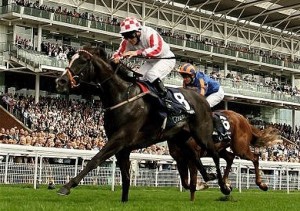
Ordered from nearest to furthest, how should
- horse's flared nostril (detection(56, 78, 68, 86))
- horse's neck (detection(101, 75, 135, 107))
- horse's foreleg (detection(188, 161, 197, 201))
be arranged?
horse's flared nostril (detection(56, 78, 68, 86)) → horse's neck (detection(101, 75, 135, 107)) → horse's foreleg (detection(188, 161, 197, 201))

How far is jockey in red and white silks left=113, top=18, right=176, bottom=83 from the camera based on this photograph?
6.82 m

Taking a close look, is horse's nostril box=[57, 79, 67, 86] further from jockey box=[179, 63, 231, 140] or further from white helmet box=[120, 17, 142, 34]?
jockey box=[179, 63, 231, 140]

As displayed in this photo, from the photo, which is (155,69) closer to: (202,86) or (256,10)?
(202,86)

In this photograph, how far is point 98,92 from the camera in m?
6.62

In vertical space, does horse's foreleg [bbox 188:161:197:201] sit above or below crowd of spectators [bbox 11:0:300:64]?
below

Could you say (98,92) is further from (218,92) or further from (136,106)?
(218,92)

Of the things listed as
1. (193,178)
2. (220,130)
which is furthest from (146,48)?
(220,130)

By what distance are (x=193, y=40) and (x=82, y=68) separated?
1254 inches

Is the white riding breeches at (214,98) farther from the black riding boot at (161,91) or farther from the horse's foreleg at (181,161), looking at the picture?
the black riding boot at (161,91)

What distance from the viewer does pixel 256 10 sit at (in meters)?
39.8

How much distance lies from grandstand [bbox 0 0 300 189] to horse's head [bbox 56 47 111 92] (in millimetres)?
21673

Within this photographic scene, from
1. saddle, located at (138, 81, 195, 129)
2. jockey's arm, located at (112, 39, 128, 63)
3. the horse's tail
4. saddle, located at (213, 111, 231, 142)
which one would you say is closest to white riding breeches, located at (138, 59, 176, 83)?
saddle, located at (138, 81, 195, 129)

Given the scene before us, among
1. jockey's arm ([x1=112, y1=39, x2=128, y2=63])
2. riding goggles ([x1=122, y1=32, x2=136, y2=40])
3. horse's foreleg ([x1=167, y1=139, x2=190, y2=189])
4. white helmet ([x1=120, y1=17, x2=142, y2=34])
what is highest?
white helmet ([x1=120, y1=17, x2=142, y2=34])

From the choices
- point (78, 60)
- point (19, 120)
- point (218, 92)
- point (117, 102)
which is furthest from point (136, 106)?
point (19, 120)
